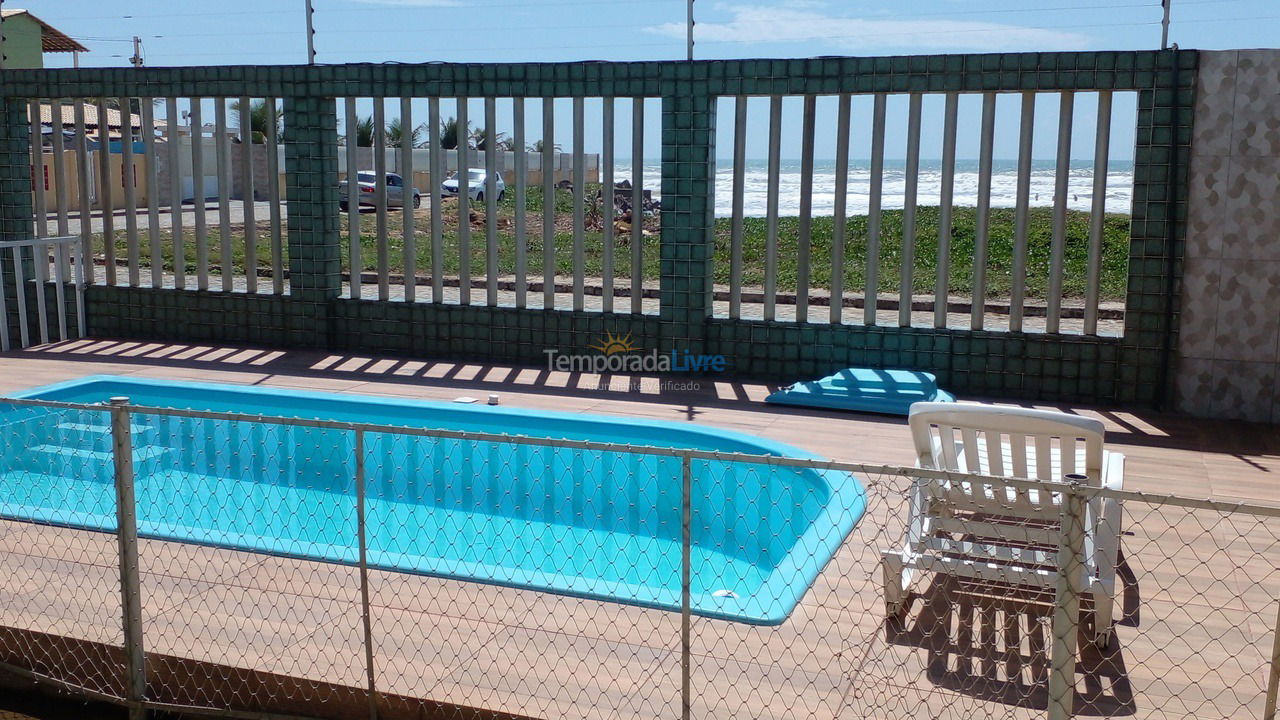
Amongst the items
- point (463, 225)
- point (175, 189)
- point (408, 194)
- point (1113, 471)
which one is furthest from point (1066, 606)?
point (175, 189)

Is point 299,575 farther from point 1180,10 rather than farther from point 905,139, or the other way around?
point 1180,10

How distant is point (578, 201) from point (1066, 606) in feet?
20.4

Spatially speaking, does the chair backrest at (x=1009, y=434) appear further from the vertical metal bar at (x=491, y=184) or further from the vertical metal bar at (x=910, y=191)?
the vertical metal bar at (x=491, y=184)

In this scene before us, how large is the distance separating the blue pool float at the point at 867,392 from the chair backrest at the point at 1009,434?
288 cm

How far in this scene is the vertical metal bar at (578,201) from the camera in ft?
27.8

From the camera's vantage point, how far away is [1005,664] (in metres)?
3.64

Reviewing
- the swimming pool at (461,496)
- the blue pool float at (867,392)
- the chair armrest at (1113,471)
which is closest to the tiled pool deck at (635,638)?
the swimming pool at (461,496)

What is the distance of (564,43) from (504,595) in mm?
5345

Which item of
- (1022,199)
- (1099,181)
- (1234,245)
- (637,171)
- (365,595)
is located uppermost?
(637,171)

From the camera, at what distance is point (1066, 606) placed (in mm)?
2791

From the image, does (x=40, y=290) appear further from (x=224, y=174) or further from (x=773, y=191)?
(x=773, y=191)

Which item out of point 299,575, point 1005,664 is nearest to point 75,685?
point 299,575

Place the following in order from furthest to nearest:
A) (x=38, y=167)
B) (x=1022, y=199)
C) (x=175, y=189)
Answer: (x=38, y=167) < (x=175, y=189) < (x=1022, y=199)

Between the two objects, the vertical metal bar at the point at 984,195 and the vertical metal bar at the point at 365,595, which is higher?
the vertical metal bar at the point at 984,195
